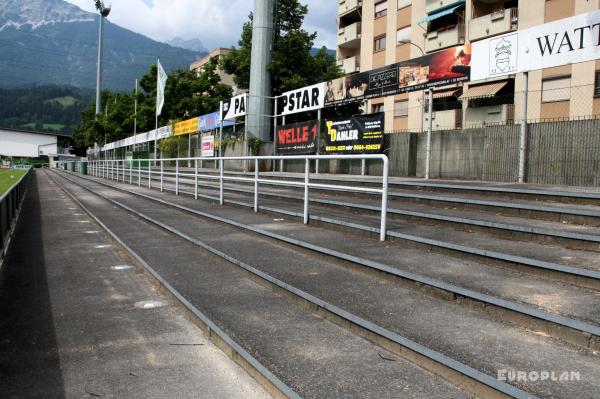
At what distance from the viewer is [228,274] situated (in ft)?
18.2

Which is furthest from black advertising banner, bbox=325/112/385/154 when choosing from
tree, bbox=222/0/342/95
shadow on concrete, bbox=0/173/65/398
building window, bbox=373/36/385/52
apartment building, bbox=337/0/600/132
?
building window, bbox=373/36/385/52

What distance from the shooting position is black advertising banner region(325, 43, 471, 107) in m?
12.0

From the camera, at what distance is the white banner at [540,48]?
30.3 ft

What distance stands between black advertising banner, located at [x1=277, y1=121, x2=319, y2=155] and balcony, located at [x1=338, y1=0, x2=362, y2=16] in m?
23.6

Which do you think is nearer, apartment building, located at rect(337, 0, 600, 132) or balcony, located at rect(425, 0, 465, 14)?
apartment building, located at rect(337, 0, 600, 132)

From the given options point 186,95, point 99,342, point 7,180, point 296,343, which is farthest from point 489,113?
point 186,95

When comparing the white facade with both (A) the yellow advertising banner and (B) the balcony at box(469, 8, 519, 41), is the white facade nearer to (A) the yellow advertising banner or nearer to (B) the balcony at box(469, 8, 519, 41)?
(A) the yellow advertising banner

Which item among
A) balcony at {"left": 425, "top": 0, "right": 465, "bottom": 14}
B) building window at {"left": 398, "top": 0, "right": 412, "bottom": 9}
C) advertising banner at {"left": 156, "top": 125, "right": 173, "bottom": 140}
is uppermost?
building window at {"left": 398, "top": 0, "right": 412, "bottom": 9}

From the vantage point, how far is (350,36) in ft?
128

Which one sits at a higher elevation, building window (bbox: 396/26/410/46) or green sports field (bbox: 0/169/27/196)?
building window (bbox: 396/26/410/46)

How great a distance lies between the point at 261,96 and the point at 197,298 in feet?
57.6

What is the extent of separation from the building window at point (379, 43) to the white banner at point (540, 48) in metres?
25.4

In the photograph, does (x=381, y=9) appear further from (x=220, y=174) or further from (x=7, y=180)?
(x=220, y=174)

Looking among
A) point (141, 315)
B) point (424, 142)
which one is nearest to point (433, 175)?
point (424, 142)
